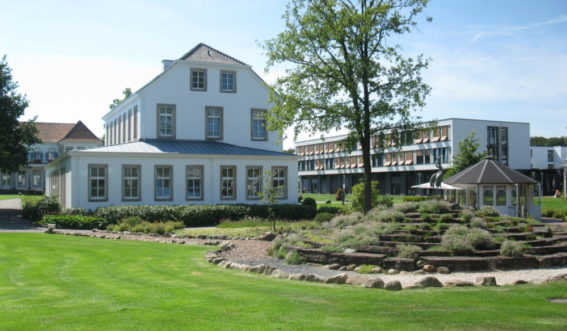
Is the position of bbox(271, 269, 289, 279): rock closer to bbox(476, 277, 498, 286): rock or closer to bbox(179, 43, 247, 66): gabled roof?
bbox(476, 277, 498, 286): rock

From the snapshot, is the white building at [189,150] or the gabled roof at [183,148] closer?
the white building at [189,150]

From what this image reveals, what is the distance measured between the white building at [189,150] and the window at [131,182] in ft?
0.18

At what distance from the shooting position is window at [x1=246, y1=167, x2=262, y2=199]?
34.2 m

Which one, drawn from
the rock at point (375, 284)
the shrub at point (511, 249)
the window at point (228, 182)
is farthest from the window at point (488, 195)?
the rock at point (375, 284)

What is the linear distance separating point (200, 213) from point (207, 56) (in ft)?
41.7

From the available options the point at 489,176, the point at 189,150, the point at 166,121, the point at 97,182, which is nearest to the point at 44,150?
the point at 166,121

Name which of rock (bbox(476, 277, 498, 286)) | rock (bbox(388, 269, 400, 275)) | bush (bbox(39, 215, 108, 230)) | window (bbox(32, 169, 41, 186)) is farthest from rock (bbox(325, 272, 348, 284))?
window (bbox(32, 169, 41, 186))

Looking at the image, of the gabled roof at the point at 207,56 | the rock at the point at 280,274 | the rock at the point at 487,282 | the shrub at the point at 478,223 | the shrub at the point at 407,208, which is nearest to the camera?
the rock at the point at 487,282

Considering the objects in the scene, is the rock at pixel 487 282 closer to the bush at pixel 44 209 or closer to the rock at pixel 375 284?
the rock at pixel 375 284

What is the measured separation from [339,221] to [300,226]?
23.0 feet

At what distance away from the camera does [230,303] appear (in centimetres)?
848

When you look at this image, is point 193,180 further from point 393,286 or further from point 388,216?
point 393,286

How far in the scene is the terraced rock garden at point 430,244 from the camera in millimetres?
12906

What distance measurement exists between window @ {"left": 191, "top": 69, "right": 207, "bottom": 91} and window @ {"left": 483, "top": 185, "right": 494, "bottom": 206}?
1838 centimetres
